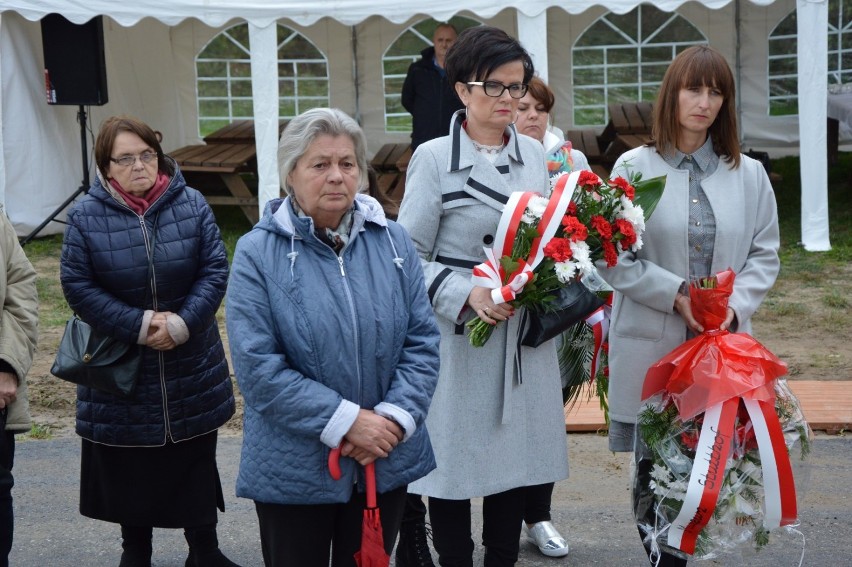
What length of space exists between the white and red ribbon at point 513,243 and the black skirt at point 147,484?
136 cm

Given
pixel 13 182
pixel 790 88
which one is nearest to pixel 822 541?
pixel 13 182

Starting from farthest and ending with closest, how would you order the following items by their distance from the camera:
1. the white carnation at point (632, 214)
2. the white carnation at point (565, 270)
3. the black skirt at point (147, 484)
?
the black skirt at point (147, 484) → the white carnation at point (632, 214) → the white carnation at point (565, 270)

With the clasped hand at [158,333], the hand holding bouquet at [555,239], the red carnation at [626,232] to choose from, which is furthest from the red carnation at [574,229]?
the clasped hand at [158,333]

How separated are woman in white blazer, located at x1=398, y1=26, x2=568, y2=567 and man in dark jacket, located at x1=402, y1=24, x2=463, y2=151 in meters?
6.21

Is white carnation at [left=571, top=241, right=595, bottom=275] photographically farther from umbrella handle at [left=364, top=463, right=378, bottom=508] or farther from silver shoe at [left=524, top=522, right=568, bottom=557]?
silver shoe at [left=524, top=522, right=568, bottom=557]

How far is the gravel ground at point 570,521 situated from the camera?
4.19 meters

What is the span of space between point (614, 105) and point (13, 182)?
22.9ft

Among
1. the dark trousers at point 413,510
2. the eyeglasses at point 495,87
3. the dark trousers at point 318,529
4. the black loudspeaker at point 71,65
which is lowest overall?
the dark trousers at point 413,510

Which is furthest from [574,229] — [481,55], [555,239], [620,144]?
[620,144]

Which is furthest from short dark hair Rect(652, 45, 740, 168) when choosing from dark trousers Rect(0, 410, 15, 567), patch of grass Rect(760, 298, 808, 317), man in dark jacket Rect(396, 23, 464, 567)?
man in dark jacket Rect(396, 23, 464, 567)

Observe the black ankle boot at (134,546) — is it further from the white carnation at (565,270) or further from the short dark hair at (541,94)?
the short dark hair at (541,94)

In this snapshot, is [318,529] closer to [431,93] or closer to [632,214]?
[632,214]

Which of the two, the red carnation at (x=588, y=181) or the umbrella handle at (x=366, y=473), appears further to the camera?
the red carnation at (x=588, y=181)

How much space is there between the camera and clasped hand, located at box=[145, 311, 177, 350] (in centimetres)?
374
